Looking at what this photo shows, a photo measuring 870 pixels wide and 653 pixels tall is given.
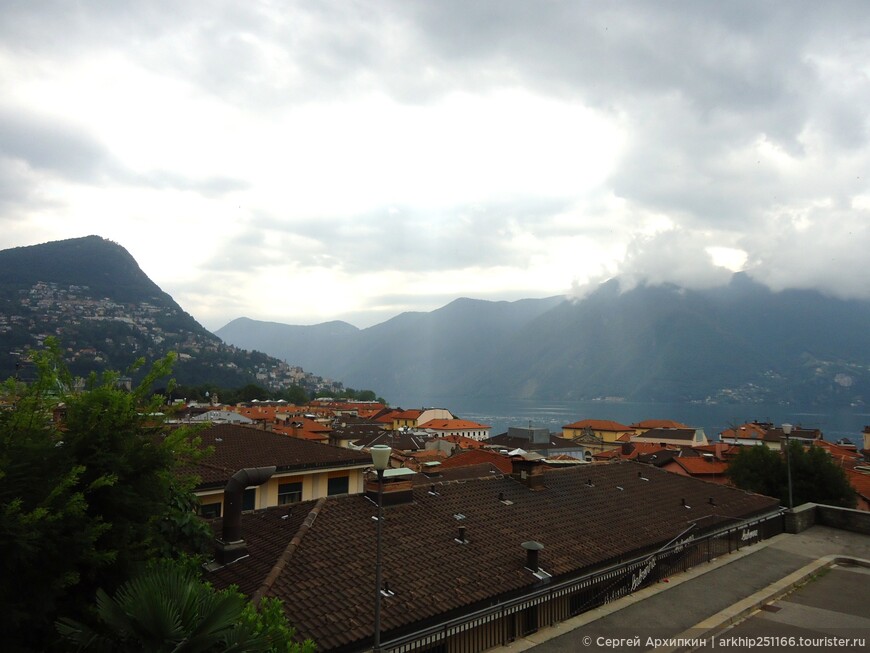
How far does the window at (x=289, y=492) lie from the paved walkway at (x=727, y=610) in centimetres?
1228

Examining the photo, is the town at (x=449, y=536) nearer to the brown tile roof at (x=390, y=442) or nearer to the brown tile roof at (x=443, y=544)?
the brown tile roof at (x=443, y=544)

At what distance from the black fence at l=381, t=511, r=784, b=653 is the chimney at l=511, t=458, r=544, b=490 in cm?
416

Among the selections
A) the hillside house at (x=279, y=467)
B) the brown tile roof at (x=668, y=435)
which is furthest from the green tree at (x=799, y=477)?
the brown tile roof at (x=668, y=435)

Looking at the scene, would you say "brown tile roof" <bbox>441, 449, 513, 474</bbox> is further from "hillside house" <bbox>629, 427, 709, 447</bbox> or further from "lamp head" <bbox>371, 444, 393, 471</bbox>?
"hillside house" <bbox>629, 427, 709, 447</bbox>

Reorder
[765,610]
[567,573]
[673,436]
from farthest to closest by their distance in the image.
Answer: [673,436]
[567,573]
[765,610]

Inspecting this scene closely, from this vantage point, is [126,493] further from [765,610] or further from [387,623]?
[765,610]

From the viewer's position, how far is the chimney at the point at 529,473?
56.3 feet

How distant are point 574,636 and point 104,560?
7.58 meters

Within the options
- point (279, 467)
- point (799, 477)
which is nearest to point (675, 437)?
point (799, 477)

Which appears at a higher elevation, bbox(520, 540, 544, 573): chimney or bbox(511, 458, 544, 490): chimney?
bbox(511, 458, 544, 490): chimney

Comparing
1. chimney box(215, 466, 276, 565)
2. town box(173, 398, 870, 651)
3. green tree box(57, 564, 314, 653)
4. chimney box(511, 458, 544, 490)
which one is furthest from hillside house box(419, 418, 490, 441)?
green tree box(57, 564, 314, 653)

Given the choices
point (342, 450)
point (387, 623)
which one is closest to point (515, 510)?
point (387, 623)

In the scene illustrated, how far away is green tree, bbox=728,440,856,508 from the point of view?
34.2m

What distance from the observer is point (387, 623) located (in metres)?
8.95
